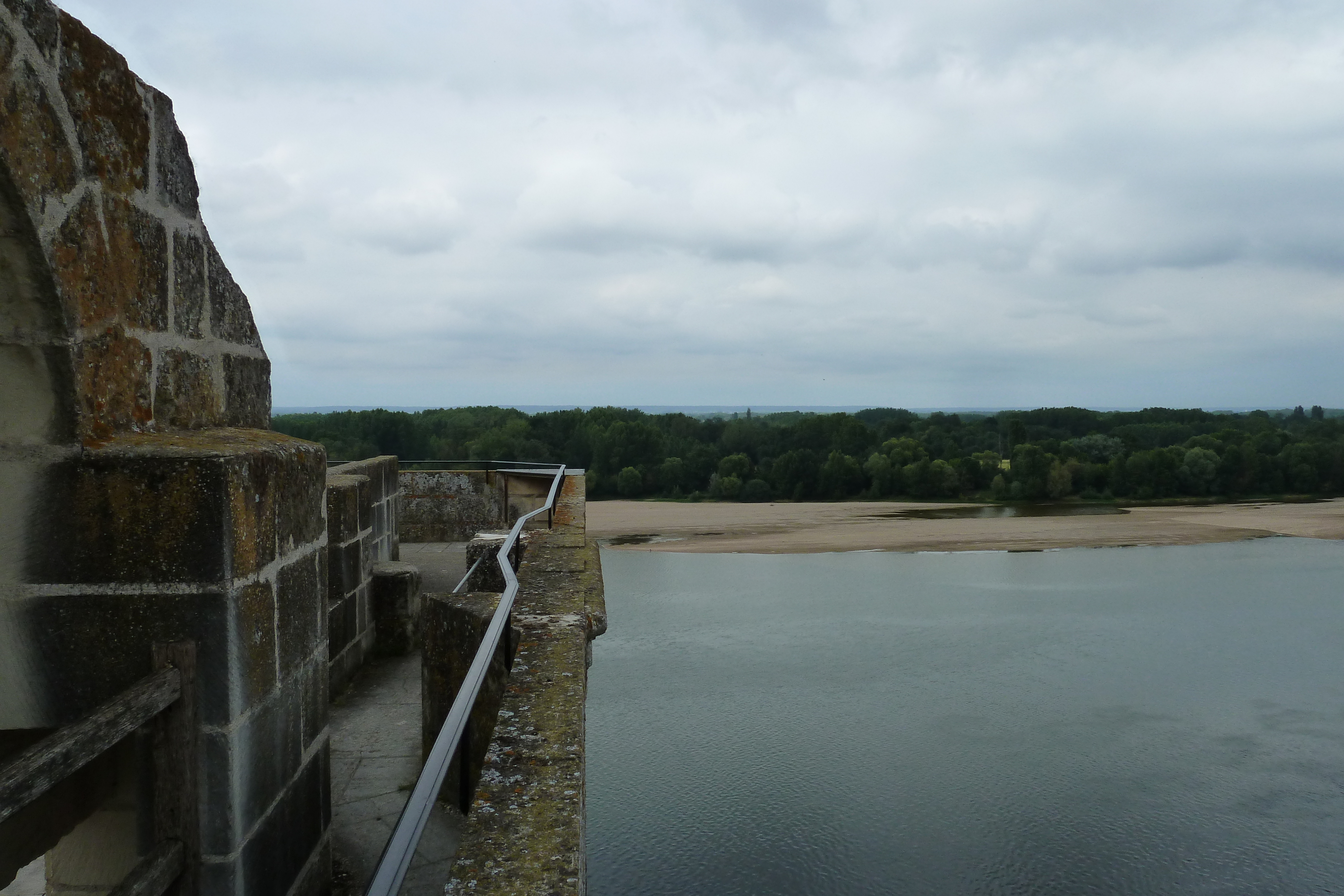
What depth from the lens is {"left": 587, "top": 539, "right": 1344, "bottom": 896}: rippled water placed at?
35.4ft

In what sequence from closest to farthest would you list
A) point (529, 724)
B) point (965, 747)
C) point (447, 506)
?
1. point (529, 724)
2. point (447, 506)
3. point (965, 747)

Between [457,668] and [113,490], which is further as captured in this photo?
[457,668]

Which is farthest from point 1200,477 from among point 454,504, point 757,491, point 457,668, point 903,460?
point 457,668

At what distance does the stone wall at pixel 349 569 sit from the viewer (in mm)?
3789

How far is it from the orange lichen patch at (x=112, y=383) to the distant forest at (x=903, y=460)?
34098 mm

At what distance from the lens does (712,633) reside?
18.5 m

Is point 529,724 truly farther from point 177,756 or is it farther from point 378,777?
point 378,777

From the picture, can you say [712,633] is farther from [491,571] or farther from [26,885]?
[26,885]

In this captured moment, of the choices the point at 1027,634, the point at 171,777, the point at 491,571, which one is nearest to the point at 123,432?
the point at 171,777

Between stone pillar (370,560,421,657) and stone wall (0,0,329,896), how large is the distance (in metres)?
2.65

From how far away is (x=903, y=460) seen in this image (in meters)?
49.8

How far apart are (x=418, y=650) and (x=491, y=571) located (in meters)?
0.69

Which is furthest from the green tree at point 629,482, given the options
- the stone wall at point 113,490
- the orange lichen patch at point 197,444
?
the stone wall at point 113,490

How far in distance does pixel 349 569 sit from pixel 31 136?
2874mm
